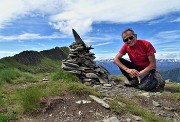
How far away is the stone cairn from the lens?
19.7 m

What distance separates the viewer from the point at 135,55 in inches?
698

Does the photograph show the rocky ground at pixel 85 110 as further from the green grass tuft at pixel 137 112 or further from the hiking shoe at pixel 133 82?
the hiking shoe at pixel 133 82

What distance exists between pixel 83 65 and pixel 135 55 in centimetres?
433

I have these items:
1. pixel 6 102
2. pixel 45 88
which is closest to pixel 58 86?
pixel 45 88

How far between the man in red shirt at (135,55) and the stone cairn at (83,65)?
7.53 ft

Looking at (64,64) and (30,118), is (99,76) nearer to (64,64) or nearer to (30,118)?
(64,64)

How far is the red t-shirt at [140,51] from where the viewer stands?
1694 cm

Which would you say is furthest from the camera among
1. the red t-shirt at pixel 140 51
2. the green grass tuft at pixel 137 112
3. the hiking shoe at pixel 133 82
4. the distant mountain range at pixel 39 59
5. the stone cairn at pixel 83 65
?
the distant mountain range at pixel 39 59

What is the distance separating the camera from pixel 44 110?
12.0m

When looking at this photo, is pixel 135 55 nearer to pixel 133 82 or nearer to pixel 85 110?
pixel 133 82

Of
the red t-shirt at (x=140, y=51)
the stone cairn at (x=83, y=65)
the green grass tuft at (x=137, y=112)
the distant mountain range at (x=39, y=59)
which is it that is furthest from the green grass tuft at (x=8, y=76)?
the distant mountain range at (x=39, y=59)

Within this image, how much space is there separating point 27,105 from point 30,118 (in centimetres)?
68

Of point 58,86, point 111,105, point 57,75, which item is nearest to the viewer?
point 111,105

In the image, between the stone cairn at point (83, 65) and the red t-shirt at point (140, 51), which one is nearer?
the red t-shirt at point (140, 51)
